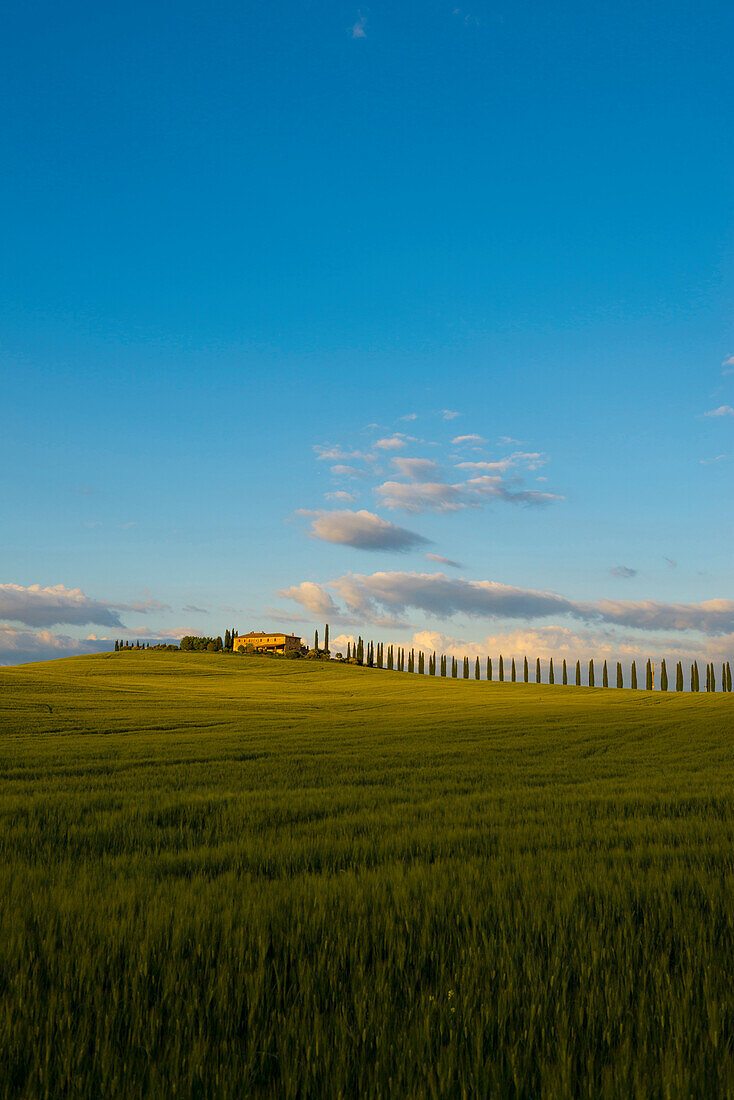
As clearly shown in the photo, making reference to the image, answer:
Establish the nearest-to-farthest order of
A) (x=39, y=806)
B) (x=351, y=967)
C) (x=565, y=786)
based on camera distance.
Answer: (x=351, y=967)
(x=39, y=806)
(x=565, y=786)

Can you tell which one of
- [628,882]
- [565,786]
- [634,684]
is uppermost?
[628,882]

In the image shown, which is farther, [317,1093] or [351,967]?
[351,967]

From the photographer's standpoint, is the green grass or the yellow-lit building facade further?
the yellow-lit building facade

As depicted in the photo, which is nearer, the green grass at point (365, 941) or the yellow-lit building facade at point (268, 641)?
the green grass at point (365, 941)

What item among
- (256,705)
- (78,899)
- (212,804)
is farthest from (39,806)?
(256,705)

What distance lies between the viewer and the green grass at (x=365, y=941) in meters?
3.36

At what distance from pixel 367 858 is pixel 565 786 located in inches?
341

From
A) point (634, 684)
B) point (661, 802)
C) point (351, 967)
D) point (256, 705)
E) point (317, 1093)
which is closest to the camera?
point (317, 1093)

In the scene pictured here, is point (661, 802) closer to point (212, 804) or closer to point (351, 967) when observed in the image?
point (212, 804)

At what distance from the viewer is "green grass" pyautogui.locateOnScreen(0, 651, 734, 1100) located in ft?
11.0

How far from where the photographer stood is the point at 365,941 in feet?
16.4

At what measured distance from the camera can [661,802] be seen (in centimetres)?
1259

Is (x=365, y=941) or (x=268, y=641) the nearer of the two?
(x=365, y=941)

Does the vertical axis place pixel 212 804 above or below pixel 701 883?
below
